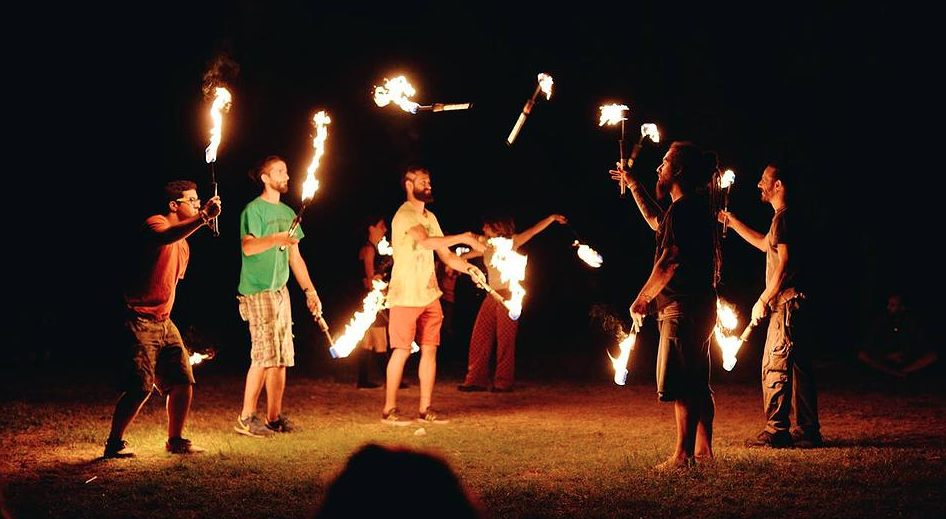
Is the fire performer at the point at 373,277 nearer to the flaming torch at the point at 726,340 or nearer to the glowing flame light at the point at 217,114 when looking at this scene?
the glowing flame light at the point at 217,114

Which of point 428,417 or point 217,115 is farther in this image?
point 428,417

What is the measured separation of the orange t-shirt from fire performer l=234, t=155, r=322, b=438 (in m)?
0.96

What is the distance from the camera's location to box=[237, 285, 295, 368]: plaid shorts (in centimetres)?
861

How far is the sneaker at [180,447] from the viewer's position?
7.73m

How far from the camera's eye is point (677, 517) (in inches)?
226

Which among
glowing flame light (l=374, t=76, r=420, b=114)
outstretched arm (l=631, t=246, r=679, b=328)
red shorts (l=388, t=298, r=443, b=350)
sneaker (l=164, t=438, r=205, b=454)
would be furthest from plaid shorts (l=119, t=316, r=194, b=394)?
outstretched arm (l=631, t=246, r=679, b=328)

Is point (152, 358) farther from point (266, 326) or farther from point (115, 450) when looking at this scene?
point (266, 326)

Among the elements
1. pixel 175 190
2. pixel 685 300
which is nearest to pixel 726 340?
pixel 685 300

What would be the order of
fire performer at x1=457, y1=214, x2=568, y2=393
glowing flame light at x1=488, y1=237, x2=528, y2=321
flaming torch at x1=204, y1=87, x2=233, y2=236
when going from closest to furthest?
flaming torch at x1=204, y1=87, x2=233, y2=236 → glowing flame light at x1=488, y1=237, x2=528, y2=321 → fire performer at x1=457, y1=214, x2=568, y2=393

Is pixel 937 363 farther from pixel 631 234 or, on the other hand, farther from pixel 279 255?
pixel 279 255

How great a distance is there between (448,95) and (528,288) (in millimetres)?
4933

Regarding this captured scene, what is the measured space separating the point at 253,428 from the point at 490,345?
440 centimetres

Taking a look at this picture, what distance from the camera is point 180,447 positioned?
7.74 meters

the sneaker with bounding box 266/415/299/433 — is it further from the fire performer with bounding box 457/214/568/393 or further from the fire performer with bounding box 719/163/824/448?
the fire performer with bounding box 719/163/824/448
